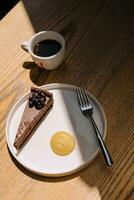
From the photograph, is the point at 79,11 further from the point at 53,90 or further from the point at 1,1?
the point at 1,1

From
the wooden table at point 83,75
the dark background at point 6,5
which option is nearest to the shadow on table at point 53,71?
A: the wooden table at point 83,75

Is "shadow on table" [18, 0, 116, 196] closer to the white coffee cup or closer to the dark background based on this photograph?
the white coffee cup

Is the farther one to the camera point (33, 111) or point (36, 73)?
point (36, 73)

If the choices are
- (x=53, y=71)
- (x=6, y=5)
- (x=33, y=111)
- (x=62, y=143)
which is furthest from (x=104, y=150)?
(x=6, y=5)

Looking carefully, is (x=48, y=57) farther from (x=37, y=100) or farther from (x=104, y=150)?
(x=104, y=150)

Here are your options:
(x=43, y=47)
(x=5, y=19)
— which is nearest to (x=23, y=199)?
(x=43, y=47)
